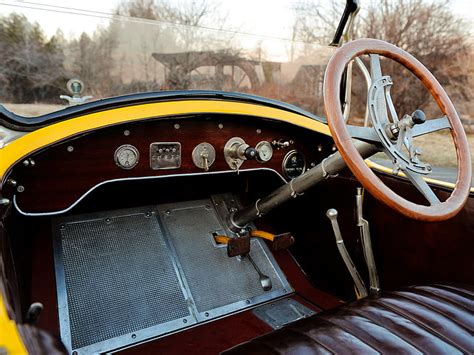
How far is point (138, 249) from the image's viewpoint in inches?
78.0

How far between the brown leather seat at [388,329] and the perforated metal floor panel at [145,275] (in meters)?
0.73

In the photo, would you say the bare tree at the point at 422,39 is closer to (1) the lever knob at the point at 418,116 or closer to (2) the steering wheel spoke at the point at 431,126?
(2) the steering wheel spoke at the point at 431,126

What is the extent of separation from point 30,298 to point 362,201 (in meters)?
1.56

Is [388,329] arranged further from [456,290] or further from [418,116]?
[418,116]

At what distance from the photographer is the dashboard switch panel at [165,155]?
1668 mm

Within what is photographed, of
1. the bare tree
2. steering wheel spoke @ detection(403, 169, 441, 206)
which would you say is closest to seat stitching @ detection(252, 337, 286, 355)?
steering wheel spoke @ detection(403, 169, 441, 206)

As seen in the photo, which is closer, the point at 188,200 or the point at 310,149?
the point at 310,149

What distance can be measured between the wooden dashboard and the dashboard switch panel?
0.05 ft

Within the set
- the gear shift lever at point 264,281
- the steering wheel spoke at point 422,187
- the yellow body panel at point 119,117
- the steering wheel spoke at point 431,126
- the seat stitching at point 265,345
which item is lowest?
the gear shift lever at point 264,281

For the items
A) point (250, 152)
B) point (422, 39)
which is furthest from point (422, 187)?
point (422, 39)

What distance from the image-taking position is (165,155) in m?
1.70

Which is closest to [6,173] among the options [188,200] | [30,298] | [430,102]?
[30,298]

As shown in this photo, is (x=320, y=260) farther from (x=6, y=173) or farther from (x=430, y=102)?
(x=430, y=102)

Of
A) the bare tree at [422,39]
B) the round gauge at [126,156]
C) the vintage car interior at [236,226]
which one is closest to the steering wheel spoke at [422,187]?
the vintage car interior at [236,226]
